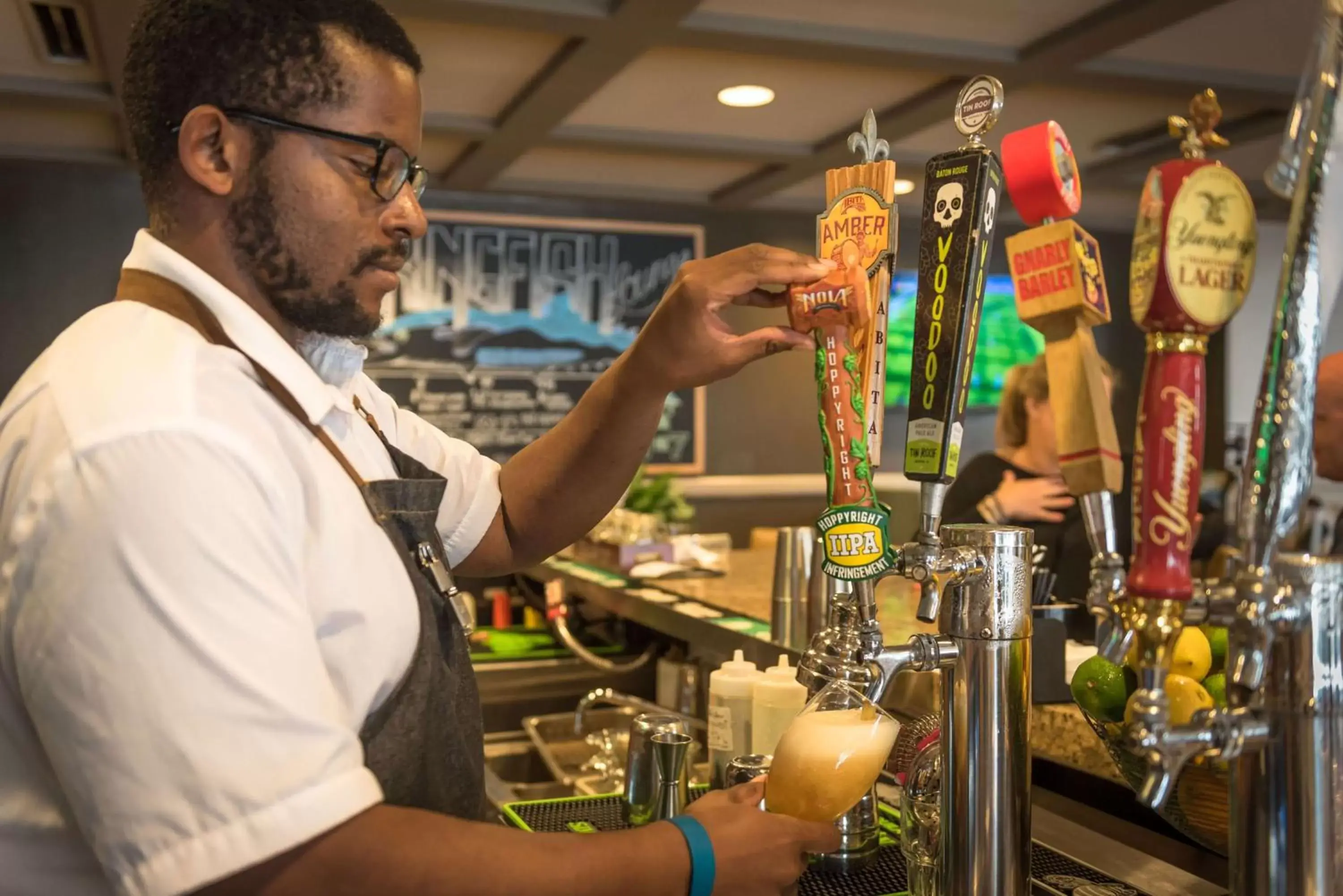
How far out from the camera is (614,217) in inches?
230

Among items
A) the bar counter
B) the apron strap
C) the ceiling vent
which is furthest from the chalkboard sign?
the apron strap

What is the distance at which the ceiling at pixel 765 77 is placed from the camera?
3297 millimetres

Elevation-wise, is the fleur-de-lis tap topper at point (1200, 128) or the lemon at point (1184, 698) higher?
the fleur-de-lis tap topper at point (1200, 128)

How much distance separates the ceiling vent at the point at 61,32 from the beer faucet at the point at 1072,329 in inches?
131

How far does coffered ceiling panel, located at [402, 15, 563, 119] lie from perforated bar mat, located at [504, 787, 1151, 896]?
250cm

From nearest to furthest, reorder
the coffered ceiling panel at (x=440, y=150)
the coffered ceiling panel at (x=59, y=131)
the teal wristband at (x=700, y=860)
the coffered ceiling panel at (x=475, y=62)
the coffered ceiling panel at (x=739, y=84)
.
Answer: the teal wristband at (x=700, y=860)
the coffered ceiling panel at (x=475, y=62)
the coffered ceiling panel at (x=739, y=84)
the coffered ceiling panel at (x=59, y=131)
the coffered ceiling panel at (x=440, y=150)

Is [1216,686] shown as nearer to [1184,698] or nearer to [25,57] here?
[1184,698]

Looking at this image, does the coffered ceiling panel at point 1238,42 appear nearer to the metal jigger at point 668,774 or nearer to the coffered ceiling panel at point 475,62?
the coffered ceiling panel at point 475,62

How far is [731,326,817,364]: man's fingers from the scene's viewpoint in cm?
98

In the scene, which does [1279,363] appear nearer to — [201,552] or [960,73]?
[201,552]

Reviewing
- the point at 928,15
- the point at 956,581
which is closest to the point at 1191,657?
the point at 956,581

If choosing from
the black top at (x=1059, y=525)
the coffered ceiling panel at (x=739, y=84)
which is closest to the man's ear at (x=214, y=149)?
the black top at (x=1059, y=525)

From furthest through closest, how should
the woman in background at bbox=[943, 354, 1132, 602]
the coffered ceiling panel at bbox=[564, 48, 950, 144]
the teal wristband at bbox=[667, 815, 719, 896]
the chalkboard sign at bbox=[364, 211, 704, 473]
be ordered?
the chalkboard sign at bbox=[364, 211, 704, 473]
the coffered ceiling panel at bbox=[564, 48, 950, 144]
the woman in background at bbox=[943, 354, 1132, 602]
the teal wristband at bbox=[667, 815, 719, 896]

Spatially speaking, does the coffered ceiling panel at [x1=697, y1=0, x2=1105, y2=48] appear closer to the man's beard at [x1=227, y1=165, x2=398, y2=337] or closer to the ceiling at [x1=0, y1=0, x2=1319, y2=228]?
the ceiling at [x1=0, y1=0, x2=1319, y2=228]
